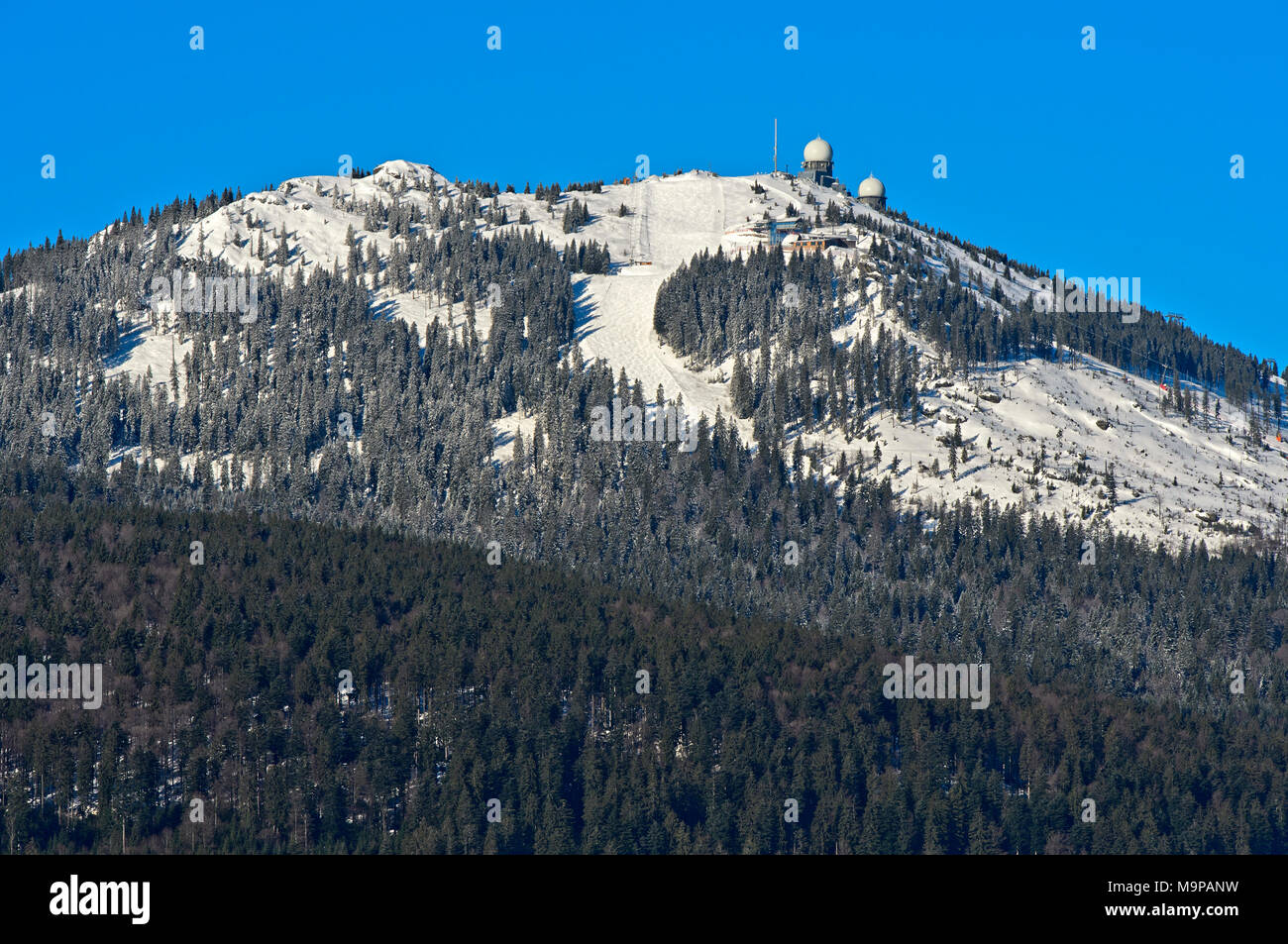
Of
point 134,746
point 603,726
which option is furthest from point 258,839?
point 603,726

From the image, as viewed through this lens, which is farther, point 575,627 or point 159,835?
point 575,627

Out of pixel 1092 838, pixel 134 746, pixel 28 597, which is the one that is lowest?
pixel 1092 838

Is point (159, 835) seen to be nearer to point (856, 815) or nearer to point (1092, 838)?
point (856, 815)

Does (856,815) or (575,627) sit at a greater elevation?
(575,627)
